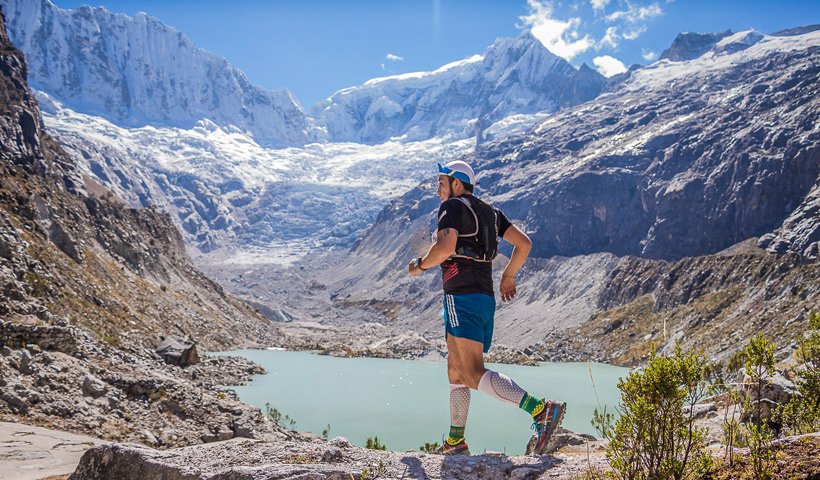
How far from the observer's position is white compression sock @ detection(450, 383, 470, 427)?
247 inches

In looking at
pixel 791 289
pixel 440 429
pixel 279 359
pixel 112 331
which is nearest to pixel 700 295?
pixel 791 289

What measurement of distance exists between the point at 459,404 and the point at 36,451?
7.98m

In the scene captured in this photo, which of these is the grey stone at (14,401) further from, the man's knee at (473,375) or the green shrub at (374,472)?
the green shrub at (374,472)

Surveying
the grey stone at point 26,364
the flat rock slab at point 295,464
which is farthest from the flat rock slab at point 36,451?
the flat rock slab at point 295,464

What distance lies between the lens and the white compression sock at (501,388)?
5938 millimetres

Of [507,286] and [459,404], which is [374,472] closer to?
Result: [459,404]

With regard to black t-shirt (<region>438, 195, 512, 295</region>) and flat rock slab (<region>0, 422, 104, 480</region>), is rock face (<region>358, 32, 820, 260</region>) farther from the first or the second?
flat rock slab (<region>0, 422, 104, 480</region>)

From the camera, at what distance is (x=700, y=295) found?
284ft

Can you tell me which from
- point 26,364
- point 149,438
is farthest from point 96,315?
point 149,438

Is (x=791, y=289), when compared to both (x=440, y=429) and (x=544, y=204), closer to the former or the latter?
(x=440, y=429)

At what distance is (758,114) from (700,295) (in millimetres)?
95647

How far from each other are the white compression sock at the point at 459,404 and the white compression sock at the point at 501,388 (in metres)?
0.32

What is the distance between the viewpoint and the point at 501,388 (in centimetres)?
601

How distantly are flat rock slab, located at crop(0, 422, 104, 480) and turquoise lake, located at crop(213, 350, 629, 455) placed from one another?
729 centimetres
